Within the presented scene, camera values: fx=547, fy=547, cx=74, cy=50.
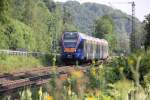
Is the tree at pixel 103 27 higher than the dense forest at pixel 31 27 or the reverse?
the reverse

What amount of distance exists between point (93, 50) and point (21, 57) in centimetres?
686

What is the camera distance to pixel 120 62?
1520 centimetres

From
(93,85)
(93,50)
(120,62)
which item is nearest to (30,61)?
(93,50)

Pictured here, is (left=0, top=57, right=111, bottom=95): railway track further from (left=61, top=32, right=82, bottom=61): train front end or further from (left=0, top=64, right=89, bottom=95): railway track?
(left=61, top=32, right=82, bottom=61): train front end

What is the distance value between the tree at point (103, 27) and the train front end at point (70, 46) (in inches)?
4181

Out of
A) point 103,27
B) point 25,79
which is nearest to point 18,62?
point 25,79

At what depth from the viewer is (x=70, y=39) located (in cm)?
4244

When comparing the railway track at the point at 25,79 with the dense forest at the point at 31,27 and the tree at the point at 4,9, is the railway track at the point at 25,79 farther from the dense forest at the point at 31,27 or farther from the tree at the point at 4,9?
the dense forest at the point at 31,27

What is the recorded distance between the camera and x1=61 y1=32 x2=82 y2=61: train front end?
4219cm

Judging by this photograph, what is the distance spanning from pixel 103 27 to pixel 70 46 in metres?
112

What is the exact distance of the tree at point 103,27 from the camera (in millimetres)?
151500

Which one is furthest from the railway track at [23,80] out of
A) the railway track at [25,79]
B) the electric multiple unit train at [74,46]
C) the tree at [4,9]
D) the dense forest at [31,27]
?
the dense forest at [31,27]

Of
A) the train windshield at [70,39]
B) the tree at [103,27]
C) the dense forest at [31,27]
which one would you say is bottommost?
the tree at [103,27]

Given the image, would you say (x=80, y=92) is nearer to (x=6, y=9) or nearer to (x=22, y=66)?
(x=22, y=66)
